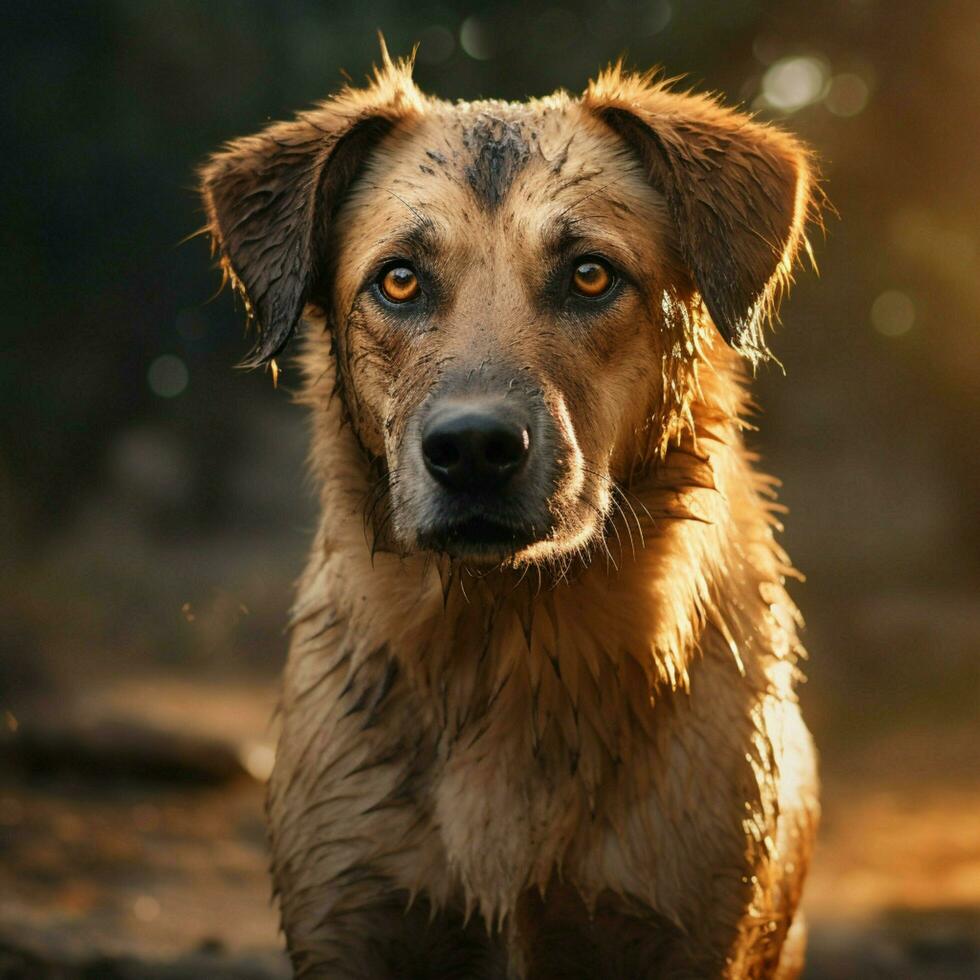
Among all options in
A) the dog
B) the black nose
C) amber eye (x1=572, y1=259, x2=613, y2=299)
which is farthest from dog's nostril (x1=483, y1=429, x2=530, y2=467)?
amber eye (x1=572, y1=259, x2=613, y2=299)

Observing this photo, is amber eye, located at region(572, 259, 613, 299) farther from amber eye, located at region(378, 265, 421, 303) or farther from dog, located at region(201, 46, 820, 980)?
amber eye, located at region(378, 265, 421, 303)

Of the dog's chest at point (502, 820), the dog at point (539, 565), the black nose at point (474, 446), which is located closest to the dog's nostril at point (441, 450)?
the black nose at point (474, 446)

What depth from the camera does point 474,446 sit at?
322 cm

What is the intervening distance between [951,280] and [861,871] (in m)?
4.04

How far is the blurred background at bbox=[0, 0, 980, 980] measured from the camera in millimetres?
8305

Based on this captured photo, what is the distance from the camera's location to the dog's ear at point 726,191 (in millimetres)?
3719

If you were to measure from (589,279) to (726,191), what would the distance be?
0.50 metres

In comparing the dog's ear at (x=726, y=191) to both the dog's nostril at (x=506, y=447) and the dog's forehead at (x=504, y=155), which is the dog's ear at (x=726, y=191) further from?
the dog's nostril at (x=506, y=447)

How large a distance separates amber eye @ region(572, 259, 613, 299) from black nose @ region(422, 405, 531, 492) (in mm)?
561

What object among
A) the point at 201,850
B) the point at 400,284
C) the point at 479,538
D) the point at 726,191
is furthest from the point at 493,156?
the point at 201,850

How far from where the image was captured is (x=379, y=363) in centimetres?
371

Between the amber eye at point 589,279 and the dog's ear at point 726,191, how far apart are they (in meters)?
0.27

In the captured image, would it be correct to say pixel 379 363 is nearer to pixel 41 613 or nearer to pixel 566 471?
pixel 566 471

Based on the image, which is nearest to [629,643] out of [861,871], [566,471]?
[566,471]
